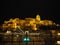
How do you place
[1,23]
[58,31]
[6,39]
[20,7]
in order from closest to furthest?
[6,39], [58,31], [1,23], [20,7]

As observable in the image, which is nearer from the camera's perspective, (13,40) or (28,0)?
(13,40)

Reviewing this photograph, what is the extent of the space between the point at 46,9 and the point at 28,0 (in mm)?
546

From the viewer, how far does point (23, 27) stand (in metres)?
6.05

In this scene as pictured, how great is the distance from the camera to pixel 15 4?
684 centimetres

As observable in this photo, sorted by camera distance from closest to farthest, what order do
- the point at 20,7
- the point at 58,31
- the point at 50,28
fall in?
the point at 58,31 → the point at 50,28 → the point at 20,7

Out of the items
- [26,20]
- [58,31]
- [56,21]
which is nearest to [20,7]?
[26,20]

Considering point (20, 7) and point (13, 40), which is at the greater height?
point (20, 7)

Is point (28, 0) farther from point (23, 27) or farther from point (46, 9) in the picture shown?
point (23, 27)

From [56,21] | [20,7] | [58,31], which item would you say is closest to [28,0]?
[20,7]

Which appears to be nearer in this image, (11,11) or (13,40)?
(13,40)

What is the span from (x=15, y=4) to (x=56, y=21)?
48.1 inches

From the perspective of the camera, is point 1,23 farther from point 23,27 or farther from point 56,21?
point 56,21

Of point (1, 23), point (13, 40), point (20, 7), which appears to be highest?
point (20, 7)

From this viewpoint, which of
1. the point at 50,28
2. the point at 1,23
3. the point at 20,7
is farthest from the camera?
the point at 20,7
